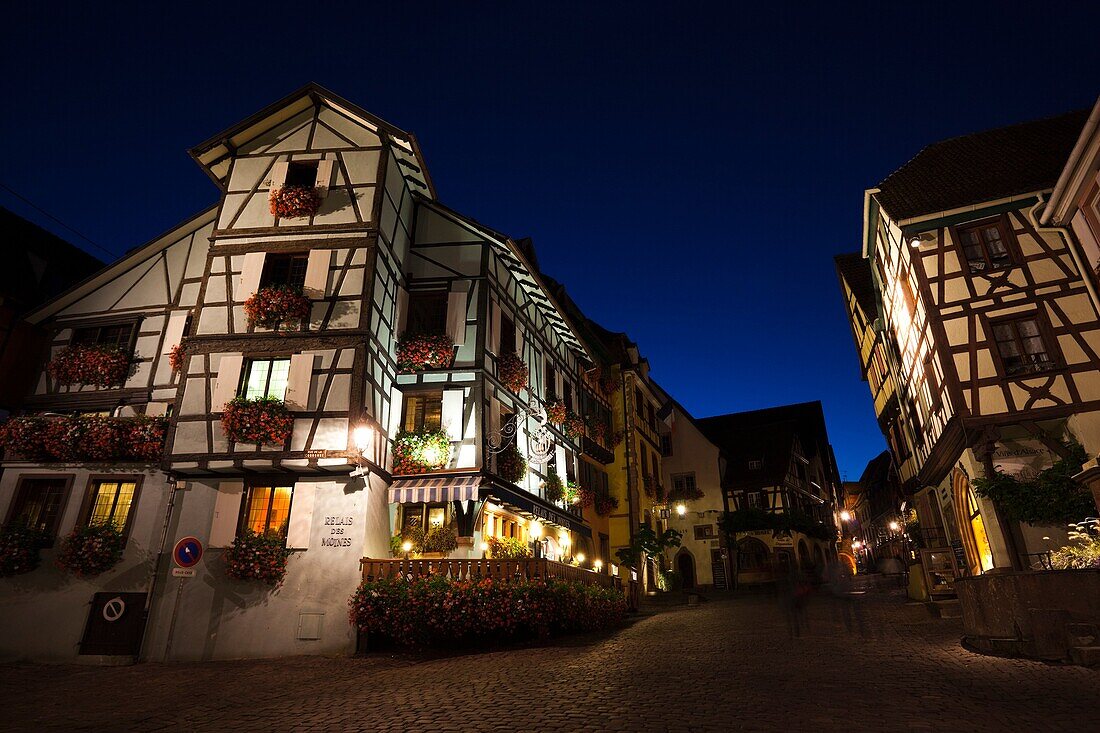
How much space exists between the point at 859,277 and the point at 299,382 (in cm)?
2171

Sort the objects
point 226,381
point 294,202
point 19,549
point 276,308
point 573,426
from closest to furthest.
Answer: point 19,549, point 226,381, point 276,308, point 294,202, point 573,426

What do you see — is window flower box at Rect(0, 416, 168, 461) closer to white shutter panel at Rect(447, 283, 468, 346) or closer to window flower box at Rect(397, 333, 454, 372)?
window flower box at Rect(397, 333, 454, 372)

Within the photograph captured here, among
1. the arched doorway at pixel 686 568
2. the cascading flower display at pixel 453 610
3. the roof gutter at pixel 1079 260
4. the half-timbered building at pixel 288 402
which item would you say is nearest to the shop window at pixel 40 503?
the half-timbered building at pixel 288 402

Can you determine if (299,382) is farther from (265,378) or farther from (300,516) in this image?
(300,516)

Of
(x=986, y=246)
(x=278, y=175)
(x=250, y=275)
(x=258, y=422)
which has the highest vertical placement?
(x=278, y=175)

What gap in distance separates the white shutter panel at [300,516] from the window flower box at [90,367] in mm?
7178

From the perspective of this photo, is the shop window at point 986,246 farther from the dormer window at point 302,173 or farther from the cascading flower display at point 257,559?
the cascading flower display at point 257,559

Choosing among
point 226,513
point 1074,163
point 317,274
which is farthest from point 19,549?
point 1074,163

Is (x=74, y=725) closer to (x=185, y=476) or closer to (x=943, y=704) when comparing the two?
(x=185, y=476)

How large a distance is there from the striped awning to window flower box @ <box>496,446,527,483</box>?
1.63 metres

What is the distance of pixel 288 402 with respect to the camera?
14.7m

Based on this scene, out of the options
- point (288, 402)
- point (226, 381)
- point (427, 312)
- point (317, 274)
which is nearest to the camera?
point (288, 402)

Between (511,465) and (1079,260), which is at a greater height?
(1079,260)

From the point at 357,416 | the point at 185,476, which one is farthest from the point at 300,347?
the point at 185,476
